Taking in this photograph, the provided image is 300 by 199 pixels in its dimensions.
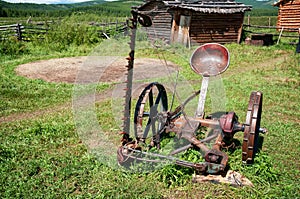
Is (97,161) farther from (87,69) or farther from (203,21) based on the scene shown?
(203,21)

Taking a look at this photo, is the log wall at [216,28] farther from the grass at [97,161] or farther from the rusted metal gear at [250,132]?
the rusted metal gear at [250,132]

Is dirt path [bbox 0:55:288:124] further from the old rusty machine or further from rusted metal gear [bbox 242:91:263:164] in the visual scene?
rusted metal gear [bbox 242:91:263:164]

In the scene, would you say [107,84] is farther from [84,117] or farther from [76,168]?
[76,168]

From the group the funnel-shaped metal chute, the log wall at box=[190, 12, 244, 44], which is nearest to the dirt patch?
the funnel-shaped metal chute

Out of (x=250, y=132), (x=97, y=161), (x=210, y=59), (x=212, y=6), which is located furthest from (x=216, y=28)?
(x=97, y=161)

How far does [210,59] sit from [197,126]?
1318 millimetres

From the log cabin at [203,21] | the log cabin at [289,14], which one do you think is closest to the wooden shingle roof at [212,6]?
the log cabin at [203,21]

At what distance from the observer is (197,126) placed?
4.40 metres

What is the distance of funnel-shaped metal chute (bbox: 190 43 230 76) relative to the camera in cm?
492

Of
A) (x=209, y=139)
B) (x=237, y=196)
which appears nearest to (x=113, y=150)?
(x=209, y=139)

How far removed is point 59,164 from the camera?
433 centimetres

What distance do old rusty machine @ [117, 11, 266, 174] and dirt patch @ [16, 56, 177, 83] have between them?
4523 mm

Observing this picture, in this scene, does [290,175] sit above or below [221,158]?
below

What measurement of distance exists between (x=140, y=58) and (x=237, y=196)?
1093 centimetres
